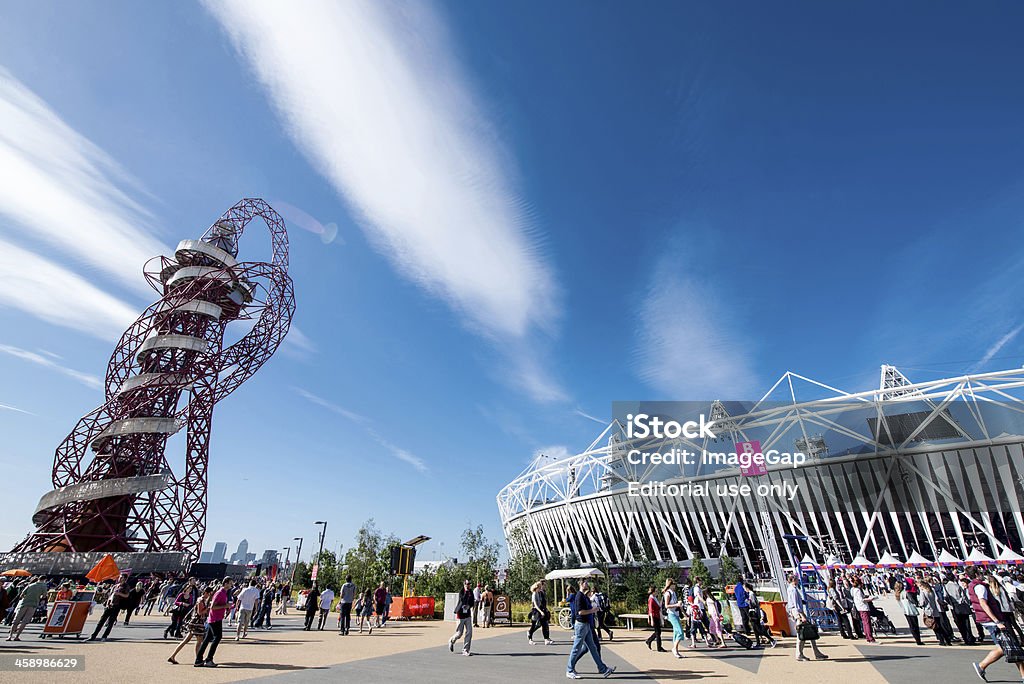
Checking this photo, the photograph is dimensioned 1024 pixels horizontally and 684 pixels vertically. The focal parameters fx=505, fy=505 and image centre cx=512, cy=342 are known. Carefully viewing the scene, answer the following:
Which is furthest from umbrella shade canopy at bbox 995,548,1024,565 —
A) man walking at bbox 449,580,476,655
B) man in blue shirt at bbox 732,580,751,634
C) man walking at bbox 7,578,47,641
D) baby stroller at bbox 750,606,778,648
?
man walking at bbox 7,578,47,641

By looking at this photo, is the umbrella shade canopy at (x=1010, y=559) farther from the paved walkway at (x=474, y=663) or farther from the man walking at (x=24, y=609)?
the man walking at (x=24, y=609)

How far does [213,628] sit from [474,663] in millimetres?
5312

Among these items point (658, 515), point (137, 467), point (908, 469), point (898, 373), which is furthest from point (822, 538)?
point (137, 467)

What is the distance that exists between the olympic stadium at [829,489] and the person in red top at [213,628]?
3327 cm

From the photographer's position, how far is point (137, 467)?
45000mm

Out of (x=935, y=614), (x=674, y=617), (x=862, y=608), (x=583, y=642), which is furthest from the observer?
(x=862, y=608)

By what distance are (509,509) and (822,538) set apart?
152 ft

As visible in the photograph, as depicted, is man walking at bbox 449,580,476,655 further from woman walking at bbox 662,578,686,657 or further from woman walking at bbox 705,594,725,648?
woman walking at bbox 705,594,725,648

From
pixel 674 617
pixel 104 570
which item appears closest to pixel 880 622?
pixel 674 617

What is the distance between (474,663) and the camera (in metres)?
10.7

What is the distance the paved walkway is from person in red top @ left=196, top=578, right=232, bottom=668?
1.01 feet

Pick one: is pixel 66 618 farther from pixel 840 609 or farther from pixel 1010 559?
pixel 1010 559

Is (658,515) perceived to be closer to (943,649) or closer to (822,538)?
(822,538)

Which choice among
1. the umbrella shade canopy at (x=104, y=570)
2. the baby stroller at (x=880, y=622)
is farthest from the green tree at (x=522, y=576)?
the umbrella shade canopy at (x=104, y=570)
